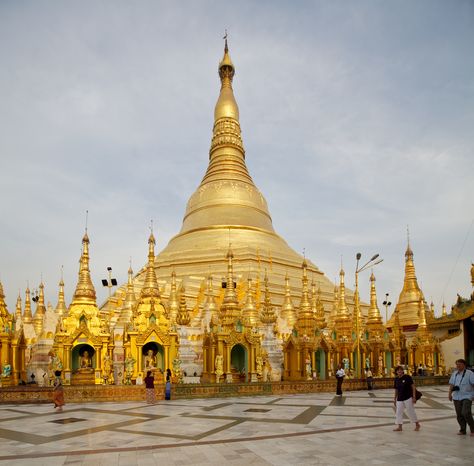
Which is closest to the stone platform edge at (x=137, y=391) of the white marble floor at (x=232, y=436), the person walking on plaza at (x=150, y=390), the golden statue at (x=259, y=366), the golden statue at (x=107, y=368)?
the person walking on plaza at (x=150, y=390)

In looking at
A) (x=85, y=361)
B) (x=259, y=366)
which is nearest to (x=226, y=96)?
(x=259, y=366)

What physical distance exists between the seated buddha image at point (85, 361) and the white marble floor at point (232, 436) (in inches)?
399

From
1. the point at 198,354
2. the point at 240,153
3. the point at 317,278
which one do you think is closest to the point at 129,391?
the point at 198,354

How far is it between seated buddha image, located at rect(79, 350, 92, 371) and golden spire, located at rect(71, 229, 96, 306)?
2.97m

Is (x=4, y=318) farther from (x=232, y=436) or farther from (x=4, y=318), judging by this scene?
(x=232, y=436)

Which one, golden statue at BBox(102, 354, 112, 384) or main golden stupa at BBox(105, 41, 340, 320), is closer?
golden statue at BBox(102, 354, 112, 384)

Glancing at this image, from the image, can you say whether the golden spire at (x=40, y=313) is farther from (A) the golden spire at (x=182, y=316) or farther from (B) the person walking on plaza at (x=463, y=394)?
(B) the person walking on plaza at (x=463, y=394)

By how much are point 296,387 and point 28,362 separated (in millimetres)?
20515

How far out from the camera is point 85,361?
1080 inches

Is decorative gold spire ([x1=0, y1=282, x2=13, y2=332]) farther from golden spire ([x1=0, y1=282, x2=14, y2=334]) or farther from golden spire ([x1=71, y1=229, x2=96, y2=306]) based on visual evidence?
golden spire ([x1=71, y1=229, x2=96, y2=306])

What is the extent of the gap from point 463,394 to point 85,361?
2197 centimetres

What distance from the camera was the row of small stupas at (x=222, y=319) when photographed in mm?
26750

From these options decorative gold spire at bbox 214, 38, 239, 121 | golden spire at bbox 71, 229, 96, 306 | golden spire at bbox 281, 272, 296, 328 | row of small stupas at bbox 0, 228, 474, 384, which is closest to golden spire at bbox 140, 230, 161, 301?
row of small stupas at bbox 0, 228, 474, 384

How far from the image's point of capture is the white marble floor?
333 inches
